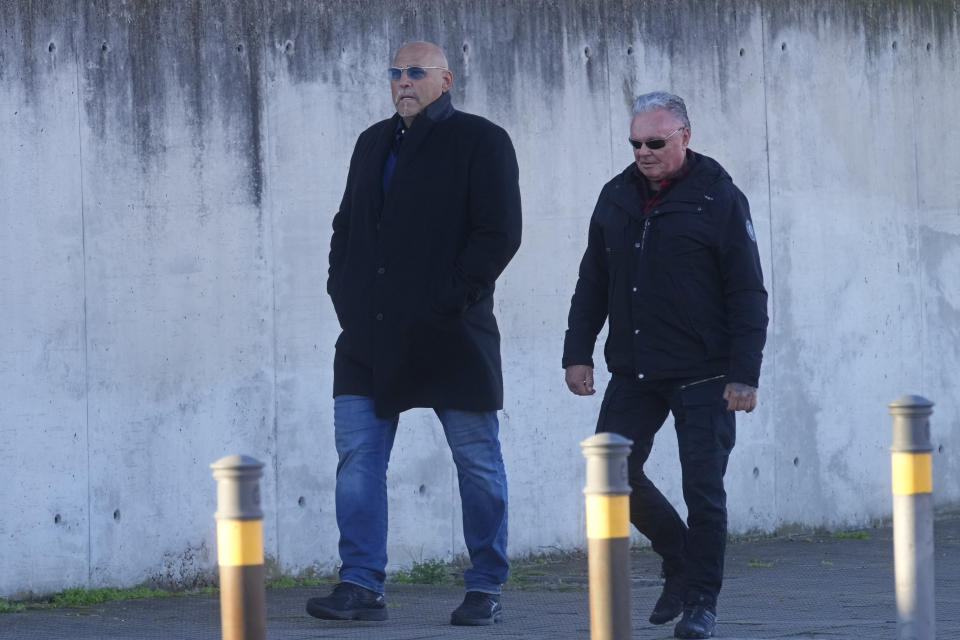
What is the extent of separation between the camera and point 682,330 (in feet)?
21.3

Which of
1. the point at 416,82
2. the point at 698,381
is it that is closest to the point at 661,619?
the point at 698,381

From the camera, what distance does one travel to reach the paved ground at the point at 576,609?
22.1ft

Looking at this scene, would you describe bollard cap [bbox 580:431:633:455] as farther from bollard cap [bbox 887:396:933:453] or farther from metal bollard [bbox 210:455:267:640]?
bollard cap [bbox 887:396:933:453]

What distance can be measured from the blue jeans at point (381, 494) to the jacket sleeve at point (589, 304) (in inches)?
15.5

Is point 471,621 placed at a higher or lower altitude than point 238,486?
lower

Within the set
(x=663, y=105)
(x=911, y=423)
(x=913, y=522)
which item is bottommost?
(x=913, y=522)

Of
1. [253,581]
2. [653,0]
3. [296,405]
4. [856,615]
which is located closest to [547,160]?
[653,0]

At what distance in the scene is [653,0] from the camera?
9766 mm

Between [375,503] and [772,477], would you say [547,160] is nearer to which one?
[772,477]

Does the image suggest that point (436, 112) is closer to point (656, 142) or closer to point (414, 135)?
point (414, 135)

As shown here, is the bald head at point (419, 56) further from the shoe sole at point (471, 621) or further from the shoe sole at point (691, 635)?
the shoe sole at point (691, 635)

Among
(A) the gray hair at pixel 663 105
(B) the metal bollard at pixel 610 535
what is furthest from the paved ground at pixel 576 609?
(A) the gray hair at pixel 663 105

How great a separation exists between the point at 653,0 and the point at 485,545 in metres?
3.88

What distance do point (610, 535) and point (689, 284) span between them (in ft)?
5.72
